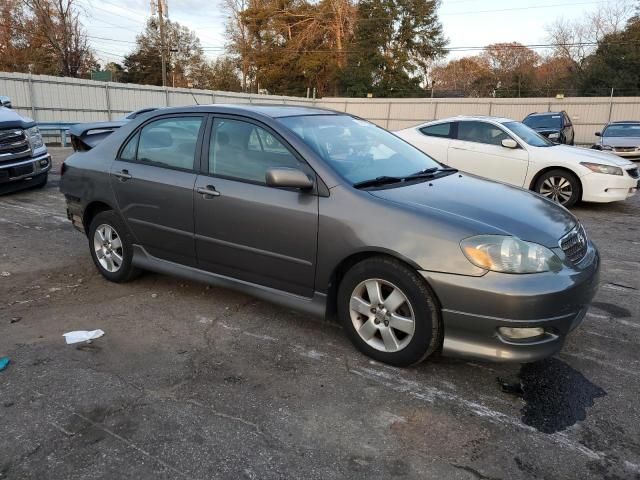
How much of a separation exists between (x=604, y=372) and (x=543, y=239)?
98 centimetres

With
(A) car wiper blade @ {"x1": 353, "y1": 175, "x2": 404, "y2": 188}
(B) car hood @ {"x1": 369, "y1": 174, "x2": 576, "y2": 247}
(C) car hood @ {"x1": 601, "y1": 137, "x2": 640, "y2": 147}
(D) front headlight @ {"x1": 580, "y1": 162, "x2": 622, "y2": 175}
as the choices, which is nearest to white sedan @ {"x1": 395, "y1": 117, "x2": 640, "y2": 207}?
(D) front headlight @ {"x1": 580, "y1": 162, "x2": 622, "y2": 175}

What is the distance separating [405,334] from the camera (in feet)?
10.4

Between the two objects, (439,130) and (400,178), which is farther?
(439,130)

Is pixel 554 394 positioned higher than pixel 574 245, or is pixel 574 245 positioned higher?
pixel 574 245

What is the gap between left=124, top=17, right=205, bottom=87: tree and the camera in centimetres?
5553

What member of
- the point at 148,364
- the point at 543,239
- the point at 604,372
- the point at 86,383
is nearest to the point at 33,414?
the point at 86,383

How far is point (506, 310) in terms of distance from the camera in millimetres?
2805

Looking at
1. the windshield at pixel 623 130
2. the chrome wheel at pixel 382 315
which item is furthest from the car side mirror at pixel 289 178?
the windshield at pixel 623 130

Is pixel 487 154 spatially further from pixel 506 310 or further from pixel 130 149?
pixel 506 310

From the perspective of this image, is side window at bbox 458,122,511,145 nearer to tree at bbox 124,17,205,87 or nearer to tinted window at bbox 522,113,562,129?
tinted window at bbox 522,113,562,129

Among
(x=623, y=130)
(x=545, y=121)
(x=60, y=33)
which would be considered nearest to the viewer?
(x=623, y=130)

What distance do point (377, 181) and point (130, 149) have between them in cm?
229

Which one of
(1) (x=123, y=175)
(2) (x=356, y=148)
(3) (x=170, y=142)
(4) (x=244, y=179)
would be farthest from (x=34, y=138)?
(2) (x=356, y=148)

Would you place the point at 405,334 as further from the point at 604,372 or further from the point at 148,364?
the point at 148,364
